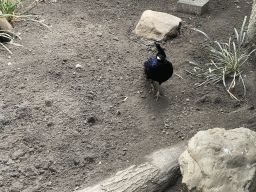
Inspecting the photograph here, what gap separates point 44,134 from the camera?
129 inches

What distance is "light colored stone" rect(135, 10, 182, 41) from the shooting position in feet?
16.7

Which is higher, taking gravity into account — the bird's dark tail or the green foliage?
the green foliage

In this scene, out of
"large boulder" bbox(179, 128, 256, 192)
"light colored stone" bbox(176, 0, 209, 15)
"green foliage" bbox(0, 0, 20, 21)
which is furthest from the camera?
"light colored stone" bbox(176, 0, 209, 15)

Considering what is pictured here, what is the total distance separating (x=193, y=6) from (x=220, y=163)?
4.11m

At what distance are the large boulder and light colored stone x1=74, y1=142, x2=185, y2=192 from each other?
20 cm

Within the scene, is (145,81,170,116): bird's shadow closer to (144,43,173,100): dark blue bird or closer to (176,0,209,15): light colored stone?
(144,43,173,100): dark blue bird

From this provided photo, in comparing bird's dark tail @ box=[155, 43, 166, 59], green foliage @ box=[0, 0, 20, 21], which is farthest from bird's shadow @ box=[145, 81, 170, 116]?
green foliage @ box=[0, 0, 20, 21]

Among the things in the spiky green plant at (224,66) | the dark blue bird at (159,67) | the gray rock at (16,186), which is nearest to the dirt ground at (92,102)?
the gray rock at (16,186)

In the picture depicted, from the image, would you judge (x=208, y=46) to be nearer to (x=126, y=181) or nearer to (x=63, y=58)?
(x=63, y=58)

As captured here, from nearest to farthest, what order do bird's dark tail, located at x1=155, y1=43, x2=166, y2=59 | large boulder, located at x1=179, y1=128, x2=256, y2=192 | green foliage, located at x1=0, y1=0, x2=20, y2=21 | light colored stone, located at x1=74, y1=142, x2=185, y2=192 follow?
large boulder, located at x1=179, y1=128, x2=256, y2=192 → light colored stone, located at x1=74, y1=142, x2=185, y2=192 → bird's dark tail, located at x1=155, y1=43, x2=166, y2=59 → green foliage, located at x1=0, y1=0, x2=20, y2=21

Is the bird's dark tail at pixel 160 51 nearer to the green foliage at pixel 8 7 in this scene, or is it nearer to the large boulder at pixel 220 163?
the large boulder at pixel 220 163

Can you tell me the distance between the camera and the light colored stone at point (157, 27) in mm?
5086

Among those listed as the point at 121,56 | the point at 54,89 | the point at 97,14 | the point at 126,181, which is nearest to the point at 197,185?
the point at 126,181

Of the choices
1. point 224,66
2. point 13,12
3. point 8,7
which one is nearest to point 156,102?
point 224,66
